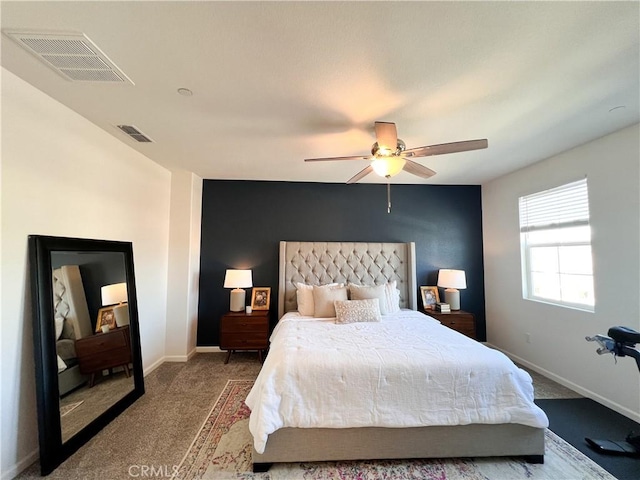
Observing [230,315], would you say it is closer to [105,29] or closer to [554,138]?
[105,29]

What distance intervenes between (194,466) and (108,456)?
70 centimetres

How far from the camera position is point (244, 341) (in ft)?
12.0

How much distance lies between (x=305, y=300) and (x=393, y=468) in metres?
2.07

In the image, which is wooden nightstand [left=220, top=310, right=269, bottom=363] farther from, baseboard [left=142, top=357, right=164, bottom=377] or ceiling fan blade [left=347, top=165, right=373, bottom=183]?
ceiling fan blade [left=347, top=165, right=373, bottom=183]

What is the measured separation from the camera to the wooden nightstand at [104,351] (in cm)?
222

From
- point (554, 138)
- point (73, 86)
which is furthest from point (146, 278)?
point (554, 138)

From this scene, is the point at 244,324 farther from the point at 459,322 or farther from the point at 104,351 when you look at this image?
the point at 459,322

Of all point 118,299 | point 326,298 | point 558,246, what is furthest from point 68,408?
point 558,246

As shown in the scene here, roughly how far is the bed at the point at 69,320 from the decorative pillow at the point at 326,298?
2.35 metres

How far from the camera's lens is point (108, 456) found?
1.99 metres

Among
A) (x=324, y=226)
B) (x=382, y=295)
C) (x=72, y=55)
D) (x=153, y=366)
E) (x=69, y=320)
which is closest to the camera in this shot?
(x=72, y=55)

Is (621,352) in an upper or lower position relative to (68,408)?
upper

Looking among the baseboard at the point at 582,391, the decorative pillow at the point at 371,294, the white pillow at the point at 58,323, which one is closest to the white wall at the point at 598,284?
the baseboard at the point at 582,391
